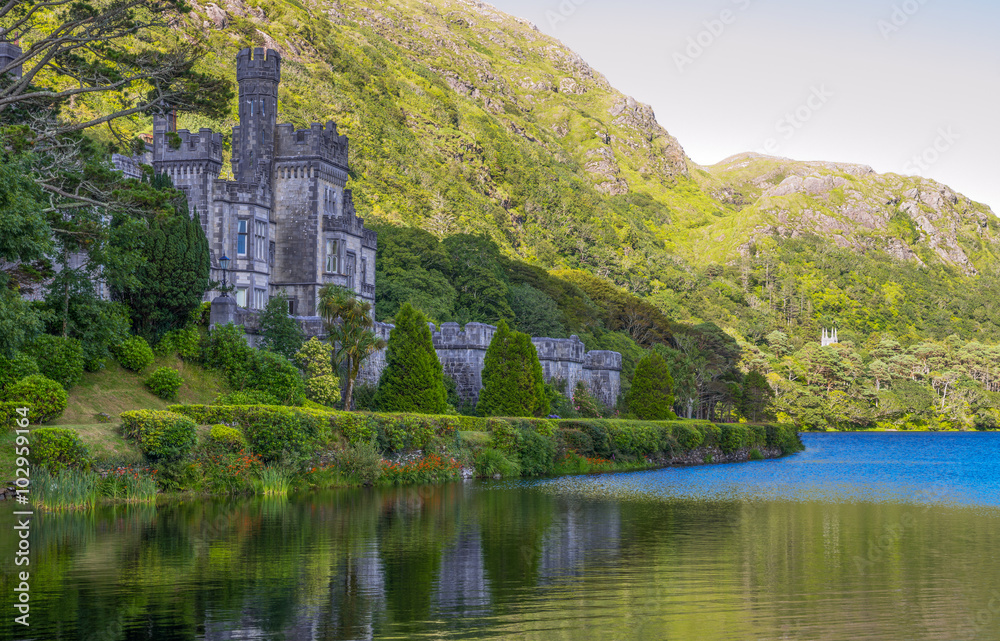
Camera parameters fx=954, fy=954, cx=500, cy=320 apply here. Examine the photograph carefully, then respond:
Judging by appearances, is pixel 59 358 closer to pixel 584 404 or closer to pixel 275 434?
pixel 275 434

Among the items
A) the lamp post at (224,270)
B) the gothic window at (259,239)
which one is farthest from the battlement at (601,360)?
the lamp post at (224,270)

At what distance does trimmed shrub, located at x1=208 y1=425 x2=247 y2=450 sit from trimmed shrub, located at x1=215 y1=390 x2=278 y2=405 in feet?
16.7

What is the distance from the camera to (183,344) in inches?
1462

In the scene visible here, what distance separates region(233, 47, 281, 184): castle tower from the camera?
169 ft

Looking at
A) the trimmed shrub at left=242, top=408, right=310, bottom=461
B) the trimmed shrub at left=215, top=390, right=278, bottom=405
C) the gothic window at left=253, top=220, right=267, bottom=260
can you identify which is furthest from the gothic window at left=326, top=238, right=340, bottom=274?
the trimmed shrub at left=242, top=408, right=310, bottom=461

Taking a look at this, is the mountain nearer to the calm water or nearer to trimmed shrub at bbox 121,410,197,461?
trimmed shrub at bbox 121,410,197,461

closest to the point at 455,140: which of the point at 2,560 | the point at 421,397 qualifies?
the point at 421,397

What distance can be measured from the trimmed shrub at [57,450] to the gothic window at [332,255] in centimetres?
2804

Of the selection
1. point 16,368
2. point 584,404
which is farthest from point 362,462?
point 584,404

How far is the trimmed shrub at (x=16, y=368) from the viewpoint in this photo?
88.7ft

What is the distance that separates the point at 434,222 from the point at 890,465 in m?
66.7

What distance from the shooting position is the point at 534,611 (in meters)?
12.9

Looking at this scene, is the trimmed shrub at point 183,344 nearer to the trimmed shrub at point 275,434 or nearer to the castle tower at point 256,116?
the trimmed shrub at point 275,434

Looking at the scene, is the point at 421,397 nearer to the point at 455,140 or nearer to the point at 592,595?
the point at 592,595
